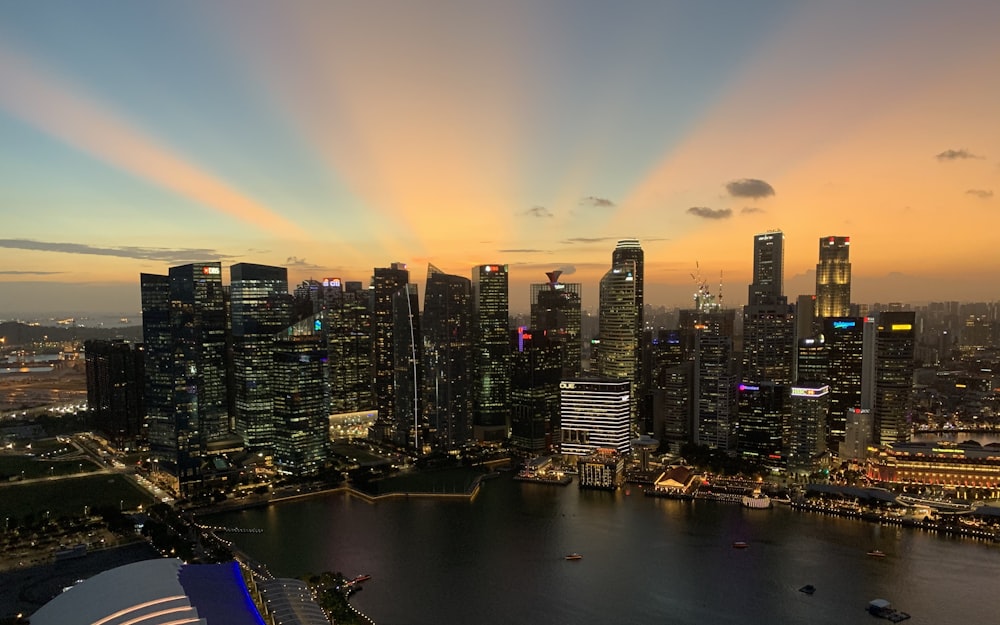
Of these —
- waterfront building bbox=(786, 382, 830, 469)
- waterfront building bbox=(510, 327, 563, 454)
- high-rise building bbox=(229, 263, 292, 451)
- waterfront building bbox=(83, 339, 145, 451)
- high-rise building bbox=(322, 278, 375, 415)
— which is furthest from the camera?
high-rise building bbox=(322, 278, 375, 415)

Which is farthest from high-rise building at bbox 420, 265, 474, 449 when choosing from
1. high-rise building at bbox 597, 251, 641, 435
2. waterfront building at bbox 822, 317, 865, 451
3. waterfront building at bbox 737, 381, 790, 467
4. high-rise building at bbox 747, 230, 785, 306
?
high-rise building at bbox 747, 230, 785, 306

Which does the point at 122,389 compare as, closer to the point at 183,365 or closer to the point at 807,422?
the point at 183,365

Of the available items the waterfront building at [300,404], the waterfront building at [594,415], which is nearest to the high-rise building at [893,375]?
the waterfront building at [594,415]

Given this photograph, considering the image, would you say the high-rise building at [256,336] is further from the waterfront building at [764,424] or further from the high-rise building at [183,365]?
the waterfront building at [764,424]

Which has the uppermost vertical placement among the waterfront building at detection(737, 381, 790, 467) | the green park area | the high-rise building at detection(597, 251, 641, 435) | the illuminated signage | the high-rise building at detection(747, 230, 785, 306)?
the high-rise building at detection(747, 230, 785, 306)

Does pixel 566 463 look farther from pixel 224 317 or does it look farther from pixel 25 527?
pixel 25 527

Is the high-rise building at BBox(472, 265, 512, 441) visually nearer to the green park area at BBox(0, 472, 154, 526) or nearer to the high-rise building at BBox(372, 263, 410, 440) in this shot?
the high-rise building at BBox(372, 263, 410, 440)

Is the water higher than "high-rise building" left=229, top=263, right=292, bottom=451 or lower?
lower
